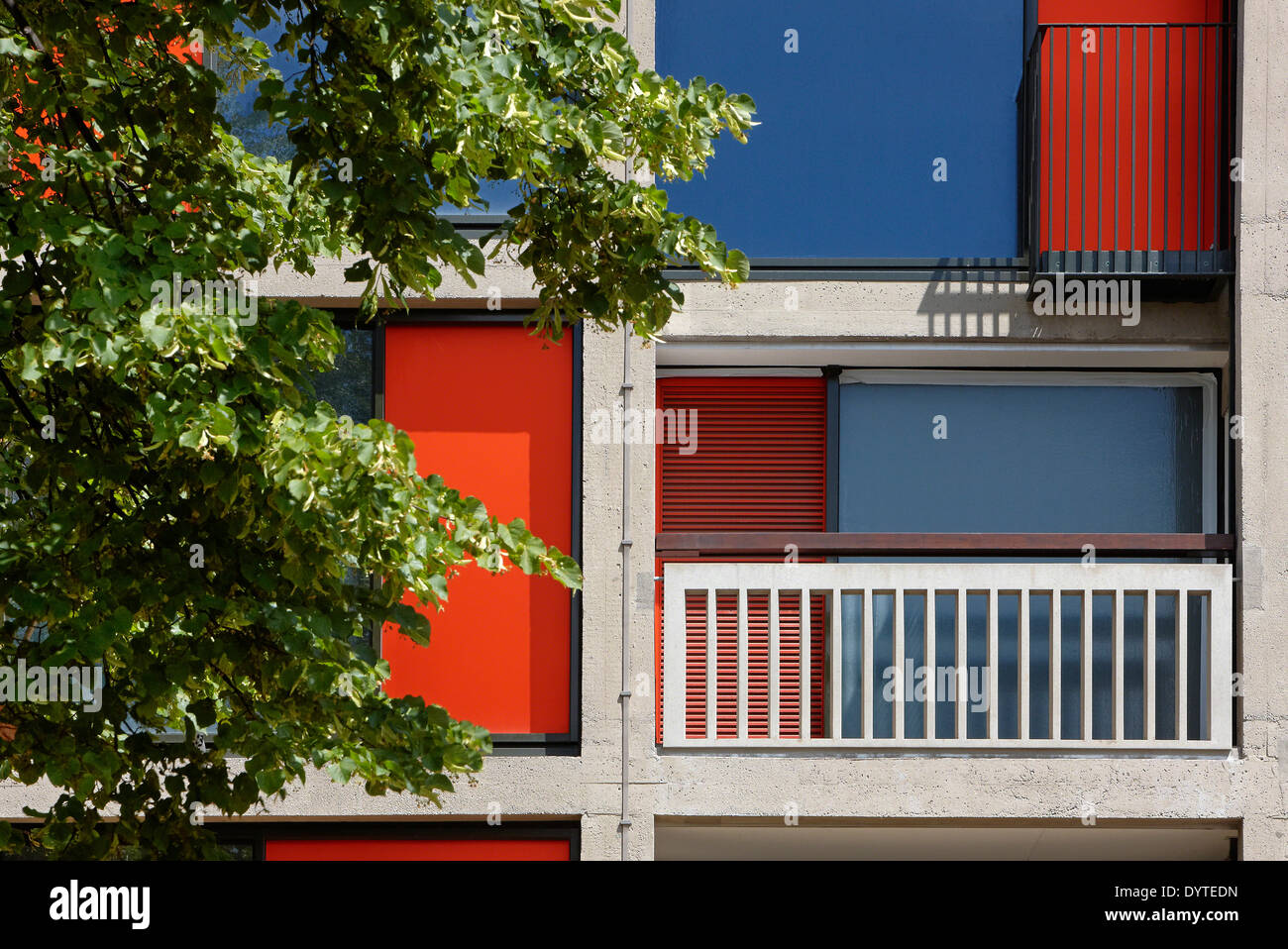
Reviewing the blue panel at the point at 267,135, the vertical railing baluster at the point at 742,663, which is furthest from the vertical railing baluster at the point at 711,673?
the blue panel at the point at 267,135

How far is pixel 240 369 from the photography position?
13.5 feet

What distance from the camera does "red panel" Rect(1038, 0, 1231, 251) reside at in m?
9.16

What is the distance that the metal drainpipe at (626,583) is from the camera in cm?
831

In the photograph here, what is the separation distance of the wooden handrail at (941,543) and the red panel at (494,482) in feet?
2.90

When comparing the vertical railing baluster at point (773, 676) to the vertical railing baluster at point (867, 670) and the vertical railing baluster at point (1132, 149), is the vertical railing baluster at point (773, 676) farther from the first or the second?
the vertical railing baluster at point (1132, 149)

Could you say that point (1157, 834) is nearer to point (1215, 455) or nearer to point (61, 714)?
point (1215, 455)

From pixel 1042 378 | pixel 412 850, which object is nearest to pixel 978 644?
pixel 1042 378

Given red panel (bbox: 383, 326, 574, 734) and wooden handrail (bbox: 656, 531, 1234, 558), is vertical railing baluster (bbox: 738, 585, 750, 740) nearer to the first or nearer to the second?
wooden handrail (bbox: 656, 531, 1234, 558)

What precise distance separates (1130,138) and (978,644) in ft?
11.9

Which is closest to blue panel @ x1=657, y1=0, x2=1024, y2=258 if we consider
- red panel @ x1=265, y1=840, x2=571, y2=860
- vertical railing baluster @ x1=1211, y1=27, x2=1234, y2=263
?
vertical railing baluster @ x1=1211, y1=27, x2=1234, y2=263

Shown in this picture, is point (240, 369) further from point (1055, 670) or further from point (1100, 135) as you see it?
point (1100, 135)

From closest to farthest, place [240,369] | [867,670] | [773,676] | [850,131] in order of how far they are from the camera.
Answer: [240,369]
[773,676]
[867,670]
[850,131]

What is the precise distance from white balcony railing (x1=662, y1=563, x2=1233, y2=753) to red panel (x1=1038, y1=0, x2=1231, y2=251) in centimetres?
244
